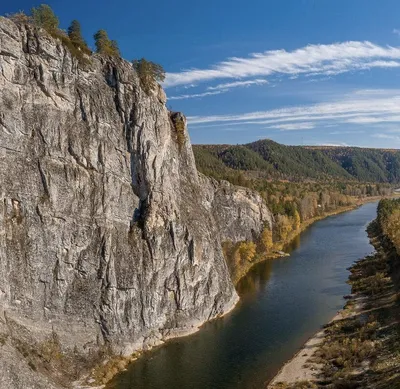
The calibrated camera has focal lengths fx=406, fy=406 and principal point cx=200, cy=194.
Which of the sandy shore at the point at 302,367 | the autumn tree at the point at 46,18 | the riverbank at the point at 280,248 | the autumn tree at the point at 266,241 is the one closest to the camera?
the sandy shore at the point at 302,367

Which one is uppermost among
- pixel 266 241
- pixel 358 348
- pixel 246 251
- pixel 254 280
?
pixel 266 241

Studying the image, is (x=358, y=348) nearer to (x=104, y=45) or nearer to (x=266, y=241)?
(x=104, y=45)

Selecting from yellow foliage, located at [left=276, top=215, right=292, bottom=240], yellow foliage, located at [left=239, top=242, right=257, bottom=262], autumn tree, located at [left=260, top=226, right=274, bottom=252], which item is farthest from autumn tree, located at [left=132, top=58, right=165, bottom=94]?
yellow foliage, located at [left=276, top=215, right=292, bottom=240]

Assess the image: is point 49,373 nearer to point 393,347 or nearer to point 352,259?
point 393,347

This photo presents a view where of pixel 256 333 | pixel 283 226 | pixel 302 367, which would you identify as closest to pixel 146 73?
pixel 256 333

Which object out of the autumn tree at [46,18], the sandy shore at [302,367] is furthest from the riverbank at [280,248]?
the autumn tree at [46,18]

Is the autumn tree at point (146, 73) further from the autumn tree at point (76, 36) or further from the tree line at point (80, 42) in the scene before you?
the autumn tree at point (76, 36)
